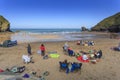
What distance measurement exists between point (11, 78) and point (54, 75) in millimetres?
3770

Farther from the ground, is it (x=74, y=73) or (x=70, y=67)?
(x=70, y=67)

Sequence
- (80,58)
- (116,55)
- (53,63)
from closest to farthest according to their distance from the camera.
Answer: (53,63), (80,58), (116,55)

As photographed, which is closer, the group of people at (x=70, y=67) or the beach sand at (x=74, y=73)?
the beach sand at (x=74, y=73)

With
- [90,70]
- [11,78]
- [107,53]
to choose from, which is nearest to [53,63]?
A: [90,70]

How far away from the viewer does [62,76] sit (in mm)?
14109

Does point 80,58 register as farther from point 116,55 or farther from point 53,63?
point 116,55

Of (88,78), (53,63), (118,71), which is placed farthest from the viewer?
(53,63)

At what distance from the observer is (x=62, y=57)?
19.2 m

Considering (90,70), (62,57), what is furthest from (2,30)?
(90,70)

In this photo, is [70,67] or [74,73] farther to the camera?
[70,67]

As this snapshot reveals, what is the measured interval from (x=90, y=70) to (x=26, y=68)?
6002 mm

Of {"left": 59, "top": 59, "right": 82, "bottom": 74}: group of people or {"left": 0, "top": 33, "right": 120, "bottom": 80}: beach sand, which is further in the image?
{"left": 59, "top": 59, "right": 82, "bottom": 74}: group of people

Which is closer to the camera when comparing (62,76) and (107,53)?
(62,76)

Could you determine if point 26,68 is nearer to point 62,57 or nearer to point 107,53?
point 62,57
